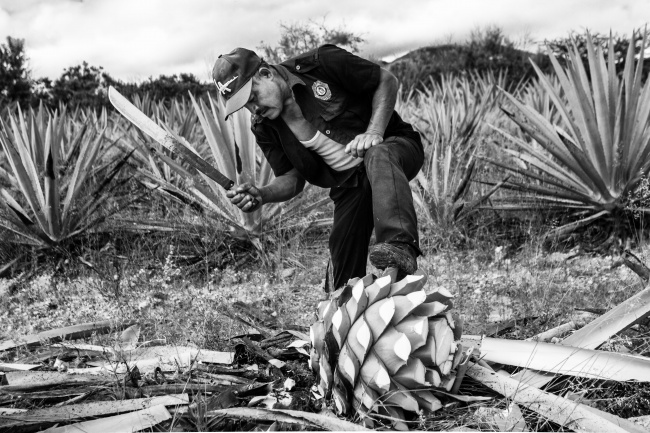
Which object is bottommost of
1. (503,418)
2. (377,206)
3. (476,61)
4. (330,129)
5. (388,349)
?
(503,418)

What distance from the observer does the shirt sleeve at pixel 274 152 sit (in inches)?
106

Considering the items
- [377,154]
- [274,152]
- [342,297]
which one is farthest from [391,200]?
[274,152]

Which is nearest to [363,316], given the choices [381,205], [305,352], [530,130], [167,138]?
[305,352]

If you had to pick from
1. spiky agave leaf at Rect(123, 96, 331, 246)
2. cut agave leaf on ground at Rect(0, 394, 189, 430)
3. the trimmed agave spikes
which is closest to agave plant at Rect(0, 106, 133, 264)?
spiky agave leaf at Rect(123, 96, 331, 246)

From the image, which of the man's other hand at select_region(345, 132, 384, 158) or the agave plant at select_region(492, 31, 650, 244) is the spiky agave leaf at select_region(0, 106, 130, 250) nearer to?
the man's other hand at select_region(345, 132, 384, 158)

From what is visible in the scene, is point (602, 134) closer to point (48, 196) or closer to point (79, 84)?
point (48, 196)

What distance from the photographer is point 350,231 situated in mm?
2662

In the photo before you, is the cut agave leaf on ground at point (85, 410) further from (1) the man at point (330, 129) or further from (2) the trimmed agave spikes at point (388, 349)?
(1) the man at point (330, 129)

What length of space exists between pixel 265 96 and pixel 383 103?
47 cm

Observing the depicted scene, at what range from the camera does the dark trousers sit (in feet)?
6.12

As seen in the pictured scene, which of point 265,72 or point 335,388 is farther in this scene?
point 265,72

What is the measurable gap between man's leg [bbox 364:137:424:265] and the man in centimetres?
1

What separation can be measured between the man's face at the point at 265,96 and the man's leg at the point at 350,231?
0.49 m

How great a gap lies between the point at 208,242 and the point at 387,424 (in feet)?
10.1
